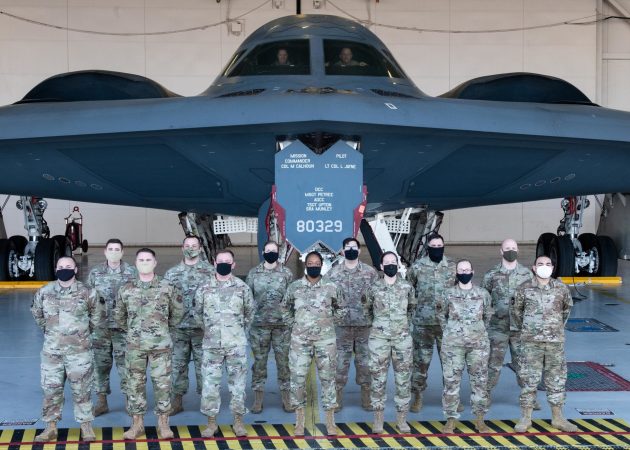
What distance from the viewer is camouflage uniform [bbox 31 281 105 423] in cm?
661

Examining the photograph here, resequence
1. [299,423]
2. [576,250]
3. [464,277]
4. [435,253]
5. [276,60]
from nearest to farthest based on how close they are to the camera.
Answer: [299,423], [464,277], [435,253], [276,60], [576,250]

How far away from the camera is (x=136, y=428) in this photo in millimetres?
6793

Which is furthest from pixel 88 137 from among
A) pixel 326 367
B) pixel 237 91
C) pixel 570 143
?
pixel 570 143

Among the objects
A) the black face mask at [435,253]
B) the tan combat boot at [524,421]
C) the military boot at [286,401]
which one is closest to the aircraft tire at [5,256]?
the military boot at [286,401]

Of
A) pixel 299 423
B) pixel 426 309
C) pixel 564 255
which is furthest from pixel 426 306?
pixel 564 255

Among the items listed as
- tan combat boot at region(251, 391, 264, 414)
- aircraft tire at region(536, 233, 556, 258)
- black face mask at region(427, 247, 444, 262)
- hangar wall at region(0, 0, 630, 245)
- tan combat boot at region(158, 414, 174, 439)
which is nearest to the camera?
tan combat boot at region(158, 414, 174, 439)

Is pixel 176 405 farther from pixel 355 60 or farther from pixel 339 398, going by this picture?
pixel 355 60

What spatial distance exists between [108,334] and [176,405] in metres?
0.83

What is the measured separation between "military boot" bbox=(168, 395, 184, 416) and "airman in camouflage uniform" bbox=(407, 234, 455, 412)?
1968 millimetres

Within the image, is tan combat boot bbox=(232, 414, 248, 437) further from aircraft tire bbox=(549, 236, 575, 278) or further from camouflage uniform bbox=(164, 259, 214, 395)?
aircraft tire bbox=(549, 236, 575, 278)

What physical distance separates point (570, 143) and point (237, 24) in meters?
16.1

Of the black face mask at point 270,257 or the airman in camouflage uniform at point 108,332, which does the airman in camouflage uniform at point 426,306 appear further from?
the airman in camouflage uniform at point 108,332

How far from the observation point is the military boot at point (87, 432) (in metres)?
6.68

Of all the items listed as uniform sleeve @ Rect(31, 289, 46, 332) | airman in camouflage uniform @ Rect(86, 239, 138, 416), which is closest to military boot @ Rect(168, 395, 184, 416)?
airman in camouflage uniform @ Rect(86, 239, 138, 416)
